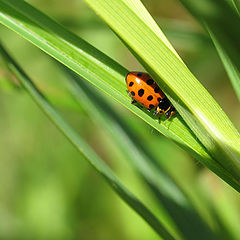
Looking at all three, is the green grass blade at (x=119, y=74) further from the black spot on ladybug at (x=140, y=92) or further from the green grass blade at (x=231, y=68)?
the black spot on ladybug at (x=140, y=92)

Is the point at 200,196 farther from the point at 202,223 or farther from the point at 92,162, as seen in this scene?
the point at 92,162

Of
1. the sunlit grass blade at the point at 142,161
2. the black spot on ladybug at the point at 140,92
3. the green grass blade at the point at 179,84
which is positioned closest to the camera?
the green grass blade at the point at 179,84

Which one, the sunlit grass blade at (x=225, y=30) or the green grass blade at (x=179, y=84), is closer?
the green grass blade at (x=179, y=84)

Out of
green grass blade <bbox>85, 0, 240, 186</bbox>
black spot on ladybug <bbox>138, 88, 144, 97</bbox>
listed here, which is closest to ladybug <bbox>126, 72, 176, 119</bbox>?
black spot on ladybug <bbox>138, 88, 144, 97</bbox>

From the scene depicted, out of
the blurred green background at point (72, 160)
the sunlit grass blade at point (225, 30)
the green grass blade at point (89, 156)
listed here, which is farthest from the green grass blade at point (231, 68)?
the blurred green background at point (72, 160)

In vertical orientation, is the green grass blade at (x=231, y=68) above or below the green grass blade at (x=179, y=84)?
above

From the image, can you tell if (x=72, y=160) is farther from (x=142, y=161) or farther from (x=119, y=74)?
(x=119, y=74)

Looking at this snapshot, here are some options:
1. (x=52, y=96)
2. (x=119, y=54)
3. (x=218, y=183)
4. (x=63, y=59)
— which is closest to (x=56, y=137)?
(x=119, y=54)
